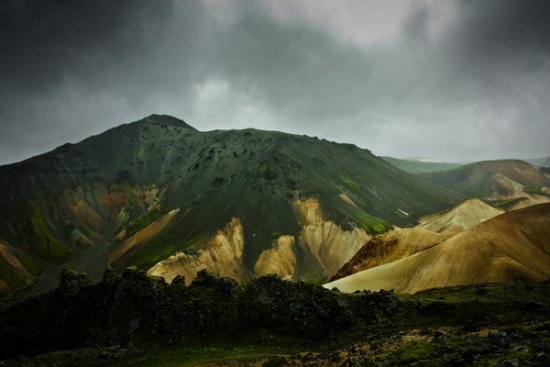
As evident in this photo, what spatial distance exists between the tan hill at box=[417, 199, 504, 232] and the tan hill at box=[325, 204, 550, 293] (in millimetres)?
80121

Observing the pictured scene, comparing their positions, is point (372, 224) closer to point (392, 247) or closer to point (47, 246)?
point (392, 247)

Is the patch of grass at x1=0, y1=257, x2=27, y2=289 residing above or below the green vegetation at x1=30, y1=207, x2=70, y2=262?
below

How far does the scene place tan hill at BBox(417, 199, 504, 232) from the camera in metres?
162

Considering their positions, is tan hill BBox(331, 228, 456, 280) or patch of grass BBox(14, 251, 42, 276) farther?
patch of grass BBox(14, 251, 42, 276)

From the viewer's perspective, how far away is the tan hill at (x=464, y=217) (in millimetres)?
162125

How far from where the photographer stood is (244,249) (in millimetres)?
153375

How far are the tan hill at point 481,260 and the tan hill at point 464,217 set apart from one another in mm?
80121

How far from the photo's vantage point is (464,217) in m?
168

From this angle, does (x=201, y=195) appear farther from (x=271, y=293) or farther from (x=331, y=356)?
(x=331, y=356)

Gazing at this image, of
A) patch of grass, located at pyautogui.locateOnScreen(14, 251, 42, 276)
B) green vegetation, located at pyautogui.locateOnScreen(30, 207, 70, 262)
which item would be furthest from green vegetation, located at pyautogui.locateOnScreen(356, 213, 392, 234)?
green vegetation, located at pyautogui.locateOnScreen(30, 207, 70, 262)

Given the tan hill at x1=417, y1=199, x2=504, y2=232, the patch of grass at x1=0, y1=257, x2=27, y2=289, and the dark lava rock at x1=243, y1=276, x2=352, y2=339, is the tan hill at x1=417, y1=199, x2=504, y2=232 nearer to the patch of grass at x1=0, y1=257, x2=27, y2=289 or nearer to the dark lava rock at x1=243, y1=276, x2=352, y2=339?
the dark lava rock at x1=243, y1=276, x2=352, y2=339

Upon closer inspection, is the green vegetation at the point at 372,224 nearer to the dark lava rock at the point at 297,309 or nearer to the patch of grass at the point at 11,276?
the dark lava rock at the point at 297,309

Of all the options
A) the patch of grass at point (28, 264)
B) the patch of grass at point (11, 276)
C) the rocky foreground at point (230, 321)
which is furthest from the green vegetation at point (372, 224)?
the patch of grass at point (28, 264)

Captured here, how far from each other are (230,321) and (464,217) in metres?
154
